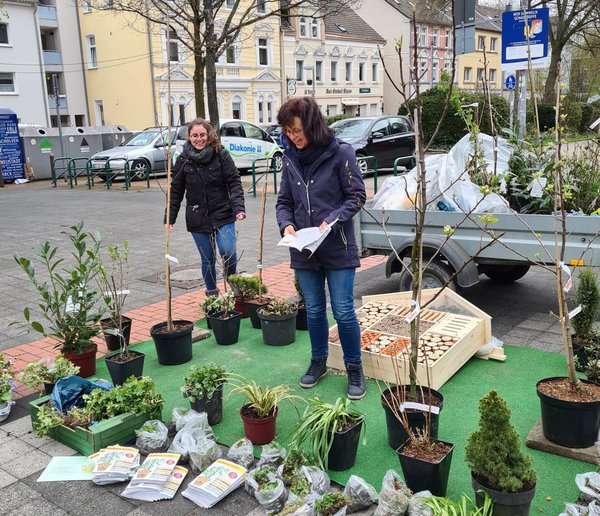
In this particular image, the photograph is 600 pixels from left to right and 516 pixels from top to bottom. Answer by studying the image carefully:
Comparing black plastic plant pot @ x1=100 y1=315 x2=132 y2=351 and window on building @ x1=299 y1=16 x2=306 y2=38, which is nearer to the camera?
black plastic plant pot @ x1=100 y1=315 x2=132 y2=351

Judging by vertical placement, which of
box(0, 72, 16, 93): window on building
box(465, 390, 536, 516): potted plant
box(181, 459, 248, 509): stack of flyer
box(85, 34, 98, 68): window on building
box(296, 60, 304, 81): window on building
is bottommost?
box(181, 459, 248, 509): stack of flyer

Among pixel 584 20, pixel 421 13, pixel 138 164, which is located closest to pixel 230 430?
pixel 138 164

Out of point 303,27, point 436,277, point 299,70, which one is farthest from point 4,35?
point 436,277

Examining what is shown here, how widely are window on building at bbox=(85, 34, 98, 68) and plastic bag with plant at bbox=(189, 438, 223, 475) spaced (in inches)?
Answer: 1401

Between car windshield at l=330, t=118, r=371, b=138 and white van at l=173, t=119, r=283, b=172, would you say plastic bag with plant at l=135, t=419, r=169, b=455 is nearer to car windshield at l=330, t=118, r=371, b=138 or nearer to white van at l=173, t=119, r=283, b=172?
car windshield at l=330, t=118, r=371, b=138

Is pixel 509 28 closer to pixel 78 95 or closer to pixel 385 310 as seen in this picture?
pixel 385 310

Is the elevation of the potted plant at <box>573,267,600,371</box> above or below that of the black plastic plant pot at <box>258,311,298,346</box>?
above

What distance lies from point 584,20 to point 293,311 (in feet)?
95.2

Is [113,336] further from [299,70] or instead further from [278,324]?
[299,70]

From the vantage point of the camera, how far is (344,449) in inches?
125

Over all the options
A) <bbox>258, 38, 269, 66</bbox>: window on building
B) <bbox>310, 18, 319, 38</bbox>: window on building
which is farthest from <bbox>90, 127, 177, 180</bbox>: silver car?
<bbox>310, 18, 319, 38</bbox>: window on building

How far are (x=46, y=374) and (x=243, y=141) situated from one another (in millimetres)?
14895

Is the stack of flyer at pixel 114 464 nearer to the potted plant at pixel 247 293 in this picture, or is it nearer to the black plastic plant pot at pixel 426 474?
the black plastic plant pot at pixel 426 474

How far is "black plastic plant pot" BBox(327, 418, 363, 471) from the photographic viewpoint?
124 inches
